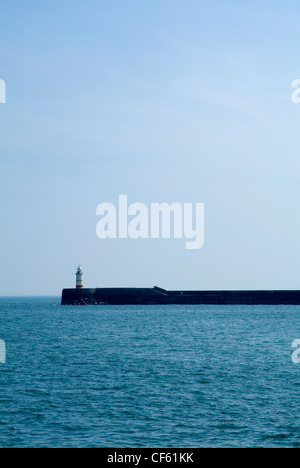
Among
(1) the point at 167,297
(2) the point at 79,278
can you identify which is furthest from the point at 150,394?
(1) the point at 167,297

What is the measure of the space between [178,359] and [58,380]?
962cm

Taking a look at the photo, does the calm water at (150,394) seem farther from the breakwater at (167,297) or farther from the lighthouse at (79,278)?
the breakwater at (167,297)

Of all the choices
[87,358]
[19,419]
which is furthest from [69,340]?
[19,419]

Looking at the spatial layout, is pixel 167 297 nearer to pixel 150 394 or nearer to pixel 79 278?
pixel 79 278

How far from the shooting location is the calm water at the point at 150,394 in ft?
A: 61.8

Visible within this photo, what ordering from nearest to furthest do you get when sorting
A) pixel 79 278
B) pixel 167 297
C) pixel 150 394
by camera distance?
pixel 150 394, pixel 79 278, pixel 167 297

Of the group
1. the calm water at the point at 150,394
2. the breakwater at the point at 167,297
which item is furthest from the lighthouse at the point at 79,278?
the calm water at the point at 150,394

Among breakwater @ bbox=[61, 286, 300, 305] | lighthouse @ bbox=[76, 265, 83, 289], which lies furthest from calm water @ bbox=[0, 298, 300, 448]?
breakwater @ bbox=[61, 286, 300, 305]

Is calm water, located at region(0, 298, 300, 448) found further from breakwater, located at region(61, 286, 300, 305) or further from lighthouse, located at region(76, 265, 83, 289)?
breakwater, located at region(61, 286, 300, 305)

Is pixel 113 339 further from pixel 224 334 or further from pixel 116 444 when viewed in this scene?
pixel 116 444

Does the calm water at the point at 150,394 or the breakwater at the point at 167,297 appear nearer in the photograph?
the calm water at the point at 150,394

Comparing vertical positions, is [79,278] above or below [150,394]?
above

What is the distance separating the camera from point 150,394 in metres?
25.0

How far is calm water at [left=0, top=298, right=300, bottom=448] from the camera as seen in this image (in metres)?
18.8
